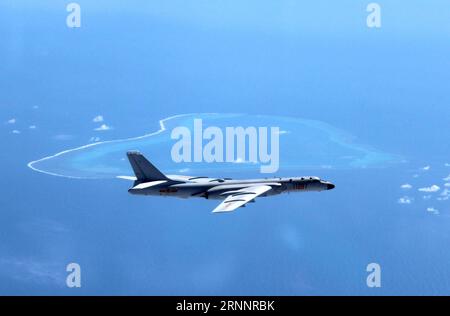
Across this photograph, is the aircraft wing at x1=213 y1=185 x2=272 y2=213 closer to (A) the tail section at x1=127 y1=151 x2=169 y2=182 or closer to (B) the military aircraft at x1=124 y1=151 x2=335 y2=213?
(B) the military aircraft at x1=124 y1=151 x2=335 y2=213

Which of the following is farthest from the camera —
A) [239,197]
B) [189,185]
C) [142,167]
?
[189,185]

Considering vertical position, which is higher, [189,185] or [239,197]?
[189,185]

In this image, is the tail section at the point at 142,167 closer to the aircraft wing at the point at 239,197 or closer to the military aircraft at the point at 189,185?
the military aircraft at the point at 189,185

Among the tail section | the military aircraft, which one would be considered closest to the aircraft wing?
the military aircraft

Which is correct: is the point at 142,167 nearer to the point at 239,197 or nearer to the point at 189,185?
the point at 189,185

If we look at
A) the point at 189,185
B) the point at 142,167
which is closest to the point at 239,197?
the point at 189,185
